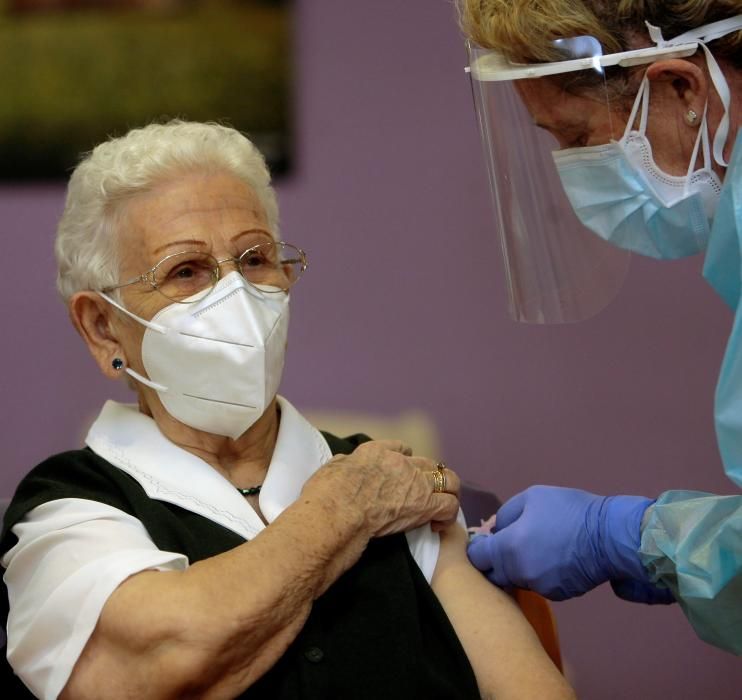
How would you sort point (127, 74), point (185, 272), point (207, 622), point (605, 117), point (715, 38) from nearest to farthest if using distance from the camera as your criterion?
point (207, 622), point (715, 38), point (605, 117), point (185, 272), point (127, 74)

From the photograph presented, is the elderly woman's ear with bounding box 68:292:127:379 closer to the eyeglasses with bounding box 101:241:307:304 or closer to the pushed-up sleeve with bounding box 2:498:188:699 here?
the eyeglasses with bounding box 101:241:307:304

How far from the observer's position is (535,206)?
1.84 metres

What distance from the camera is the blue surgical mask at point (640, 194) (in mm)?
1570

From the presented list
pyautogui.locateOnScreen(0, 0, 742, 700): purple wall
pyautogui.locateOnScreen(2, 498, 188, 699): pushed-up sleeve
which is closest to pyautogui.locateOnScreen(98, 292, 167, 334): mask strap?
pyautogui.locateOnScreen(2, 498, 188, 699): pushed-up sleeve

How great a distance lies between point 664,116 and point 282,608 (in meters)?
0.91

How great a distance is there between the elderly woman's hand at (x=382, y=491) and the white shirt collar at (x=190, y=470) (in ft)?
0.35

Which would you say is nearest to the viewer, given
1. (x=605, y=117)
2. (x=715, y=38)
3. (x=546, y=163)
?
(x=715, y=38)

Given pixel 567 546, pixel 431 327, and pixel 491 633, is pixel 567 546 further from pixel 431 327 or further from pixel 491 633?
pixel 431 327

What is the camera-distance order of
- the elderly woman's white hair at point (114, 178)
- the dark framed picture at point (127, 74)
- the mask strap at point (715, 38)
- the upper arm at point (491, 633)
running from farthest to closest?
the dark framed picture at point (127, 74)
the elderly woman's white hair at point (114, 178)
the upper arm at point (491, 633)
the mask strap at point (715, 38)

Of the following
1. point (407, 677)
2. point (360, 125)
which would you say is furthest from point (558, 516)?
point (360, 125)

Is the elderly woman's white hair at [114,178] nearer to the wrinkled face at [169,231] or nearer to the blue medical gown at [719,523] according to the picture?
the wrinkled face at [169,231]

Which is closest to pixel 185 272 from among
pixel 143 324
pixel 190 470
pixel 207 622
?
pixel 143 324

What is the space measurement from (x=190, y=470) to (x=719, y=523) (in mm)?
815

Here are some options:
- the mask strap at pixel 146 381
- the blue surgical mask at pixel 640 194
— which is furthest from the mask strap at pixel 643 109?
the mask strap at pixel 146 381
